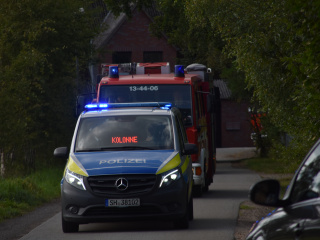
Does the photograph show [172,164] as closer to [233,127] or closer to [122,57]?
[122,57]

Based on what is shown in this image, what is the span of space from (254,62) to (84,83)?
15.0 m

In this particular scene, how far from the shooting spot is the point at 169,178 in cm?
1152

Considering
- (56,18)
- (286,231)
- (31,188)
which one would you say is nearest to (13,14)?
(56,18)

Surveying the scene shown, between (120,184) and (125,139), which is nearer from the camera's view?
(120,184)

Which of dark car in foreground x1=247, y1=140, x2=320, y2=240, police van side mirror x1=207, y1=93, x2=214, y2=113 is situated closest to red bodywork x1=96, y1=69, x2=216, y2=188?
police van side mirror x1=207, y1=93, x2=214, y2=113

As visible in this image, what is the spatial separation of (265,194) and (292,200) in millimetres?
158

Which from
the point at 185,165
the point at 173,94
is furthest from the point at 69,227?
the point at 173,94

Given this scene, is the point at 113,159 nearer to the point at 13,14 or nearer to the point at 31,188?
the point at 31,188

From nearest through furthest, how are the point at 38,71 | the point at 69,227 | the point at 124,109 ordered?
the point at 69,227 → the point at 124,109 → the point at 38,71

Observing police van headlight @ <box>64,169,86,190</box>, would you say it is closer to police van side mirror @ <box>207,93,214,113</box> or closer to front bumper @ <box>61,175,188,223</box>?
front bumper @ <box>61,175,188,223</box>

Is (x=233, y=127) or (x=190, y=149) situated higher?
(x=190, y=149)

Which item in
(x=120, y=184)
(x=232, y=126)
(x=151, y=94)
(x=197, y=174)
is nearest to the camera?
(x=120, y=184)

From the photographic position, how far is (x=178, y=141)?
1258 centimetres

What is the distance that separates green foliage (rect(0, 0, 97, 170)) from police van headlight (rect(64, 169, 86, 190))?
30.9 feet
